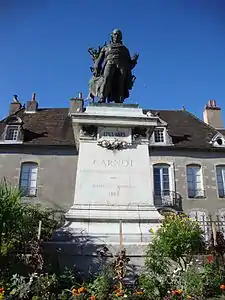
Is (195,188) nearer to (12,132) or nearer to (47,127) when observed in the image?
(47,127)

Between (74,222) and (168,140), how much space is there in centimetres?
1678

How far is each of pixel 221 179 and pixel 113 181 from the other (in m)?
16.4

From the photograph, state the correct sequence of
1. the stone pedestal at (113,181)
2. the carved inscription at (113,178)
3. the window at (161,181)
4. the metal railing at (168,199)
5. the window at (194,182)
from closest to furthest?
the stone pedestal at (113,181) < the carved inscription at (113,178) < the metal railing at (168,199) < the window at (161,181) < the window at (194,182)

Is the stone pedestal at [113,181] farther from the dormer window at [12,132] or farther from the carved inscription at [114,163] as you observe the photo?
the dormer window at [12,132]

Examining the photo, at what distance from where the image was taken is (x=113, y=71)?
30.0 feet

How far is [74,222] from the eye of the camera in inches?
275

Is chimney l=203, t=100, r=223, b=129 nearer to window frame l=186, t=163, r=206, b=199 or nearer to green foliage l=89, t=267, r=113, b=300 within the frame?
window frame l=186, t=163, r=206, b=199

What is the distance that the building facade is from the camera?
21266 mm

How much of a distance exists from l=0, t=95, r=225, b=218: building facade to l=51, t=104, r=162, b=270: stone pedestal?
→ 1264 cm

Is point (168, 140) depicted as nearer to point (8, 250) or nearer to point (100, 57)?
point (100, 57)

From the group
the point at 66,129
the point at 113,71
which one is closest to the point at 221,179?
the point at 66,129

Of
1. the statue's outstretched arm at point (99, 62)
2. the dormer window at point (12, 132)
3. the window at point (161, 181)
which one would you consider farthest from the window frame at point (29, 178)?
the statue's outstretched arm at point (99, 62)

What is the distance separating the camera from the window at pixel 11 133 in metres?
22.6

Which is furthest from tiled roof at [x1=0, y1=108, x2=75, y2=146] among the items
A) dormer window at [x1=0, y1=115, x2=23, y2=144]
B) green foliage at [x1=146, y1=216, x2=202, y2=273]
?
green foliage at [x1=146, y1=216, x2=202, y2=273]
